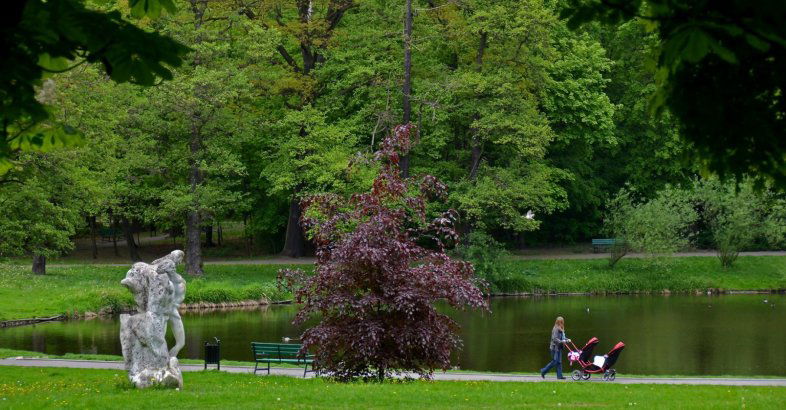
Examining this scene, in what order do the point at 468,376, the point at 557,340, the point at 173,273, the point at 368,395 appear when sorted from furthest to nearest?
the point at 557,340 → the point at 468,376 → the point at 173,273 → the point at 368,395

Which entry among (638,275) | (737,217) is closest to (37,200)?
(638,275)

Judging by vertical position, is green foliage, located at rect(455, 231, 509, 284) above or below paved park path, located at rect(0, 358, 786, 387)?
above

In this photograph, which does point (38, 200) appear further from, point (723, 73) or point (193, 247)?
point (723, 73)

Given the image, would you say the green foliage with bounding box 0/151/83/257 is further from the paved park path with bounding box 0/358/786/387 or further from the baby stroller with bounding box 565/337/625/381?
the baby stroller with bounding box 565/337/625/381

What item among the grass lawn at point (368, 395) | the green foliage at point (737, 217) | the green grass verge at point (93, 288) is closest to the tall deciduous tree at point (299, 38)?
the green grass verge at point (93, 288)

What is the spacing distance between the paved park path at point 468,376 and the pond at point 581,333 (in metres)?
3.07

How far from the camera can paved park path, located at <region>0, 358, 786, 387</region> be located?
61.0 ft

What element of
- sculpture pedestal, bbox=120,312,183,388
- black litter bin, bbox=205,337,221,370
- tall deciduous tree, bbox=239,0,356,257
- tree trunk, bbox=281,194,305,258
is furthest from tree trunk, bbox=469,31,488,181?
sculpture pedestal, bbox=120,312,183,388

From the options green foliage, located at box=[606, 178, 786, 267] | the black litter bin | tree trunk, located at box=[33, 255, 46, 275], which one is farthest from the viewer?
green foliage, located at box=[606, 178, 786, 267]

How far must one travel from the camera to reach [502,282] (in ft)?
137

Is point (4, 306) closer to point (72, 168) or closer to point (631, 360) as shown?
point (72, 168)

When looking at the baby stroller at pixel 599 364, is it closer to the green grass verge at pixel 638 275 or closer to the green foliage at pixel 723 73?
the green foliage at pixel 723 73

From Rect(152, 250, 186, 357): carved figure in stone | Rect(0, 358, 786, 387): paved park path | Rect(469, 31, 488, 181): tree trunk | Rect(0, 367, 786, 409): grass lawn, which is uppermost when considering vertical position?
Rect(469, 31, 488, 181): tree trunk

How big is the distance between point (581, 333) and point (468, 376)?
10602 mm
